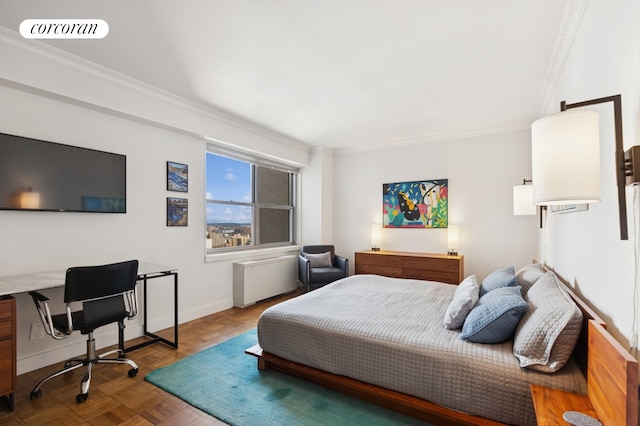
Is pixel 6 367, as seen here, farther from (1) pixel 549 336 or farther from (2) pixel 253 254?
(1) pixel 549 336

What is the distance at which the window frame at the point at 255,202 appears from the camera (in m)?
4.41

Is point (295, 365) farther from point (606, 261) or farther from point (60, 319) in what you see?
point (606, 261)

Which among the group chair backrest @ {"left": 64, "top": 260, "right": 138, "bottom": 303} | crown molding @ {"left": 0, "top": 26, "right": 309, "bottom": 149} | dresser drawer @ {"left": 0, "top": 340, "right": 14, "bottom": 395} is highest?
crown molding @ {"left": 0, "top": 26, "right": 309, "bottom": 149}

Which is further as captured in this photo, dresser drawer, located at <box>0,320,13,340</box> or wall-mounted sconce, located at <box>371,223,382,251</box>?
wall-mounted sconce, located at <box>371,223,382,251</box>

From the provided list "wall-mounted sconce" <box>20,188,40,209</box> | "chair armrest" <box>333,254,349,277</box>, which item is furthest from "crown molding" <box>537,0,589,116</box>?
"wall-mounted sconce" <box>20,188,40,209</box>

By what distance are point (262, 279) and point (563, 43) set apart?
4.30 meters

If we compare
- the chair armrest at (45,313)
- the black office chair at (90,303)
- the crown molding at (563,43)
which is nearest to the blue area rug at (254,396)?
the black office chair at (90,303)

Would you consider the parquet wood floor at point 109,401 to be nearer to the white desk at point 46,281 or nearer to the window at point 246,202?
the white desk at point 46,281

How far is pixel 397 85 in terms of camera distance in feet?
10.3

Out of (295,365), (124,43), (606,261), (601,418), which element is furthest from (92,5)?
(601,418)

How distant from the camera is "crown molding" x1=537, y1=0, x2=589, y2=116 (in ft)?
6.34

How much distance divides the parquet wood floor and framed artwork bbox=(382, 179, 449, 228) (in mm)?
3635

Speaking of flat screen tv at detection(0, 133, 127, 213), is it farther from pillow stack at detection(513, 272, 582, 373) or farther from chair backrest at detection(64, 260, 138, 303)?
pillow stack at detection(513, 272, 582, 373)

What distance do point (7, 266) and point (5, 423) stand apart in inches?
46.9
